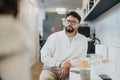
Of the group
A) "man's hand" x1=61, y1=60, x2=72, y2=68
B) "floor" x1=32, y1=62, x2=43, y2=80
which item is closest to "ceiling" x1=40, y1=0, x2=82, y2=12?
"floor" x1=32, y1=62, x2=43, y2=80

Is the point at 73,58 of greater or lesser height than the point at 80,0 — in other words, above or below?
below

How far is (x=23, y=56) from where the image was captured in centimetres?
34

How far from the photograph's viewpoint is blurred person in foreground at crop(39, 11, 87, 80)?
2434 millimetres

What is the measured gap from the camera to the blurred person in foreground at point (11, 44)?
0.31m

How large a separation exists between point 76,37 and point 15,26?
2.39m

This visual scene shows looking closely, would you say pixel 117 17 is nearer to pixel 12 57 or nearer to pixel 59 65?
pixel 59 65

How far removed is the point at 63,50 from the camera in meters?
2.58

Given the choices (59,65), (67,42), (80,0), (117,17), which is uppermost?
(80,0)

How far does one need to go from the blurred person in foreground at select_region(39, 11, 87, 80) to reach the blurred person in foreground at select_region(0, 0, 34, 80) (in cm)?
200

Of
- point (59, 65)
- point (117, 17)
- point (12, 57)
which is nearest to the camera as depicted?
point (12, 57)

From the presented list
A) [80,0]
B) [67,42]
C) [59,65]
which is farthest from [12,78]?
[80,0]

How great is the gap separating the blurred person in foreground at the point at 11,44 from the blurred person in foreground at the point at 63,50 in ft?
6.57

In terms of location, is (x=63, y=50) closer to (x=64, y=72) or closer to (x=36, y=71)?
(x=64, y=72)

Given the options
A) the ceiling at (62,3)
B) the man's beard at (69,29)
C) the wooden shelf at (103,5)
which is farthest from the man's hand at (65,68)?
the ceiling at (62,3)
